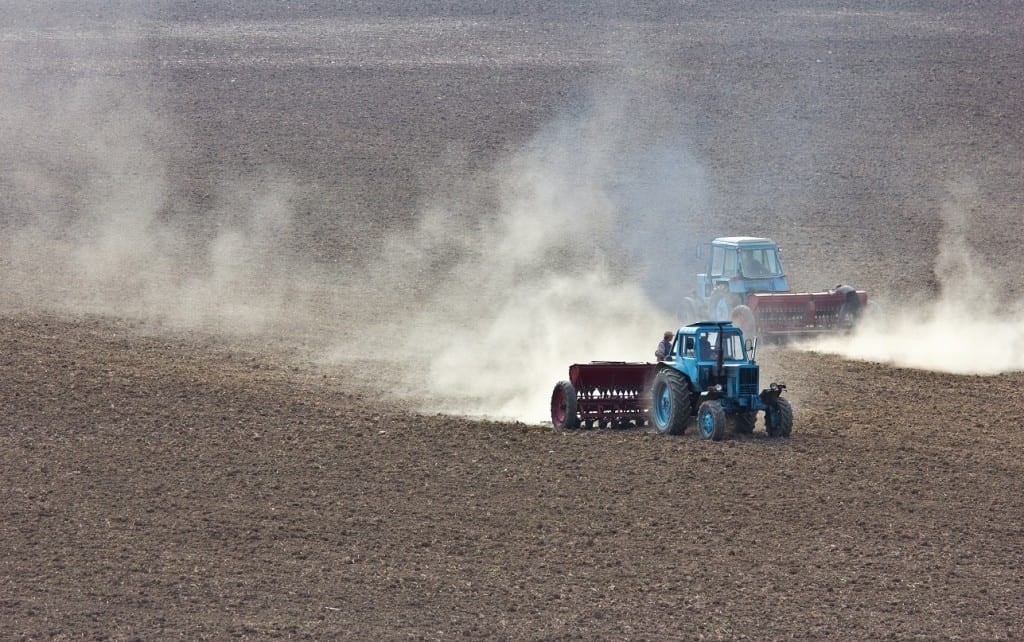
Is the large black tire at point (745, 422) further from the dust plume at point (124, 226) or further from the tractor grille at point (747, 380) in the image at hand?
the dust plume at point (124, 226)

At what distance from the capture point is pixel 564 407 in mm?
18625

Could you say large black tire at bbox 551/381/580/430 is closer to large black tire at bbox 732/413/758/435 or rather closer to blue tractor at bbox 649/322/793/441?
blue tractor at bbox 649/322/793/441

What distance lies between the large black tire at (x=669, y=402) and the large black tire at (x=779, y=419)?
40.9 inches

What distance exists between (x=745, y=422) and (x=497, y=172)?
2616 centimetres

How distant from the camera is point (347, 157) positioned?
4475cm

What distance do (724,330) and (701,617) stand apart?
689cm

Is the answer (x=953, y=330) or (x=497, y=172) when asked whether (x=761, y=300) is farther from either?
(x=497, y=172)

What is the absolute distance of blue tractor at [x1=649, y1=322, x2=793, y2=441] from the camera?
1769 cm

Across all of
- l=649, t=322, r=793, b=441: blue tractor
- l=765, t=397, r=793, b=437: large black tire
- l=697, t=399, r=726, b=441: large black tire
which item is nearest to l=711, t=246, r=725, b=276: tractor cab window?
l=649, t=322, r=793, b=441: blue tractor

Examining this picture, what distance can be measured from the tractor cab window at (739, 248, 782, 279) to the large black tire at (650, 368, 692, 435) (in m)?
9.31

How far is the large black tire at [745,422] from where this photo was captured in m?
18.2

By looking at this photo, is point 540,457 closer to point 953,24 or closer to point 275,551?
point 275,551

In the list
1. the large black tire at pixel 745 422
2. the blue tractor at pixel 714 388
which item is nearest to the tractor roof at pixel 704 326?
the blue tractor at pixel 714 388

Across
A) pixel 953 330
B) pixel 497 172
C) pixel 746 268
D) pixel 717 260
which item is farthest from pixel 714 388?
pixel 497 172
